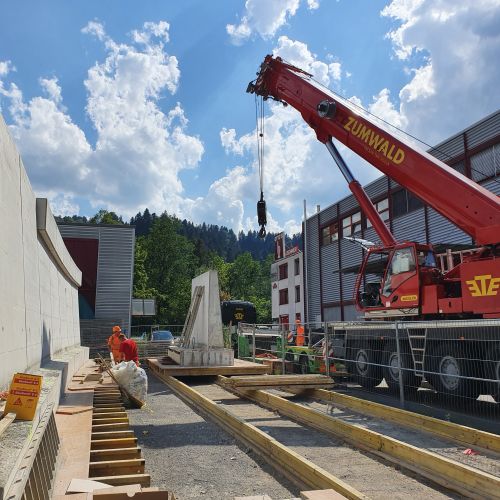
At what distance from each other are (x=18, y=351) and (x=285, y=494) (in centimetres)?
378

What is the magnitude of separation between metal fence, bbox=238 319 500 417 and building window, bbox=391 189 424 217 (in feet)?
35.2

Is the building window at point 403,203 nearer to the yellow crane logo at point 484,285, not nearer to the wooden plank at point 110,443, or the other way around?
the yellow crane logo at point 484,285

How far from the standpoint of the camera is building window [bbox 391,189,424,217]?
2216cm

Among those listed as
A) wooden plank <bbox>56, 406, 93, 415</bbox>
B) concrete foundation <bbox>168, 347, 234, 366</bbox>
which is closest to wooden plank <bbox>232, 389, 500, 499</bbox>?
wooden plank <bbox>56, 406, 93, 415</bbox>

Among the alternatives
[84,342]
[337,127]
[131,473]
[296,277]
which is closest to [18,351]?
[131,473]

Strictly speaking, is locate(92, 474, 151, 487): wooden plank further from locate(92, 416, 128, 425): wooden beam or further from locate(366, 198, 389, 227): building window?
locate(366, 198, 389, 227): building window

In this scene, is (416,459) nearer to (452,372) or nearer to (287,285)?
(452,372)

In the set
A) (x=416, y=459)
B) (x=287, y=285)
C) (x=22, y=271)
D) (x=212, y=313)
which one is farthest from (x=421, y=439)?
(x=287, y=285)

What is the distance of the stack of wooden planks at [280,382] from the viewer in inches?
412

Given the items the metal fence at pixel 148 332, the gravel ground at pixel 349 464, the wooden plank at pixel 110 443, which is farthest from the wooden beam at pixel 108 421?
the metal fence at pixel 148 332

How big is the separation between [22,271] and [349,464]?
5.09 metres

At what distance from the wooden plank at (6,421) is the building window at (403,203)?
20.3 metres

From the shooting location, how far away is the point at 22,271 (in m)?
6.97

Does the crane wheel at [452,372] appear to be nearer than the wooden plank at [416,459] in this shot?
No
